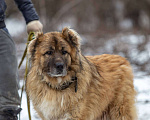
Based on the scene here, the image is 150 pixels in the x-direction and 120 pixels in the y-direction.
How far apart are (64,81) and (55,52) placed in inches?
17.4

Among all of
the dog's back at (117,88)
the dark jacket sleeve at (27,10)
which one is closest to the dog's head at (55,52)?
the dark jacket sleeve at (27,10)

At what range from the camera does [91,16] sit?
23188mm

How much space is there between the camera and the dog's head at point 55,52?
10.2 ft

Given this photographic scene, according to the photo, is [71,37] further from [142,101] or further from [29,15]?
[142,101]

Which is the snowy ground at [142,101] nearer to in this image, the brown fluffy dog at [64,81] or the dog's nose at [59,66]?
the brown fluffy dog at [64,81]

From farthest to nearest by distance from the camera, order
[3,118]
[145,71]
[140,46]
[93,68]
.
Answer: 1. [140,46]
2. [145,71]
3. [93,68]
4. [3,118]

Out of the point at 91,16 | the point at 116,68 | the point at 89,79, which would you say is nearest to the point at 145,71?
the point at 116,68

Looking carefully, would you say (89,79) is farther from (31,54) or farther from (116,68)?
(31,54)

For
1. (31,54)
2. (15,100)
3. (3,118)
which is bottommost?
(3,118)

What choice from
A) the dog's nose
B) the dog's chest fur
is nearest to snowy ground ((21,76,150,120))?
the dog's chest fur

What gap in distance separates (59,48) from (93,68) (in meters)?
0.66

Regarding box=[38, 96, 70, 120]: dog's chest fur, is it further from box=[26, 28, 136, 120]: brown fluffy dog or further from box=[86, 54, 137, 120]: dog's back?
box=[86, 54, 137, 120]: dog's back

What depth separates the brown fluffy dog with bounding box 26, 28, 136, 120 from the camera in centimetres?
314

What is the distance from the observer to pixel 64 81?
325 centimetres
